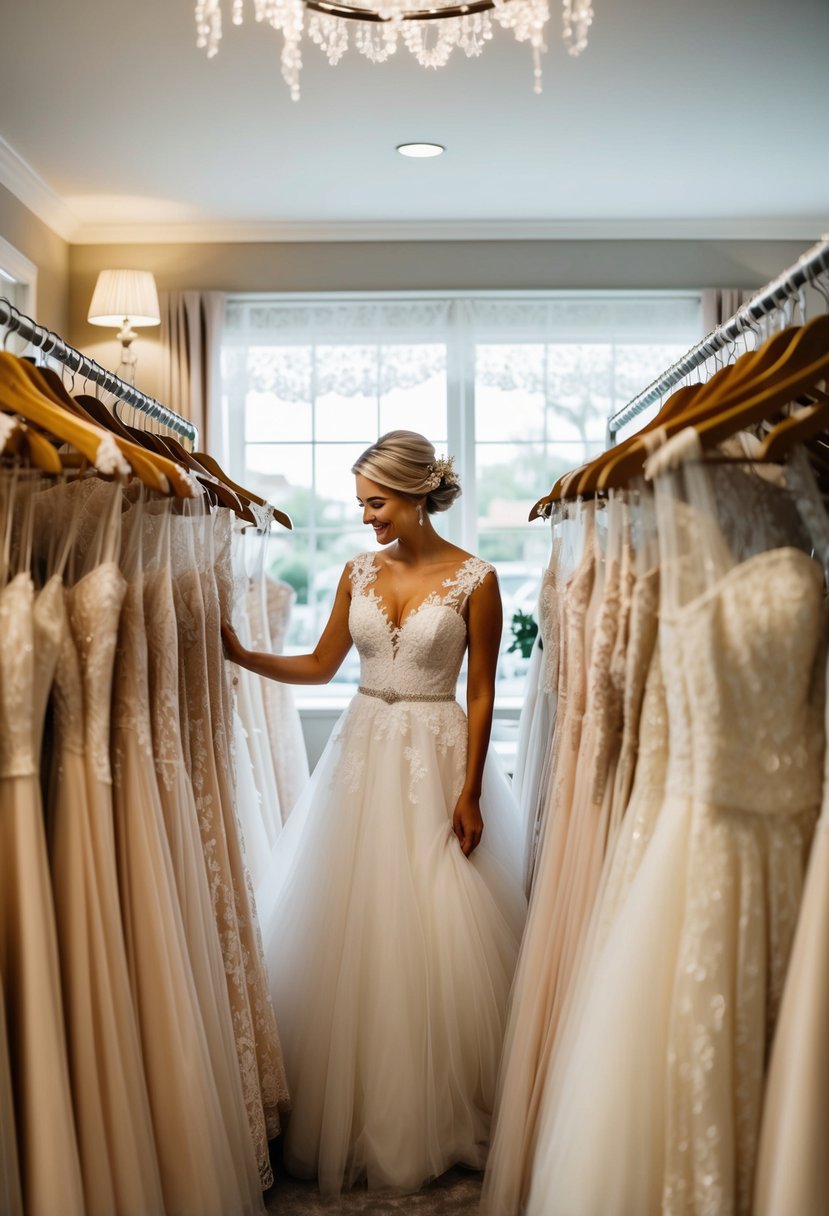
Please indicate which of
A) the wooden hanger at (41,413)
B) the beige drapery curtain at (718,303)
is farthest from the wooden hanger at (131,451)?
the beige drapery curtain at (718,303)

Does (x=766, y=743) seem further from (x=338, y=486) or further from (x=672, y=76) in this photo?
(x=338, y=486)

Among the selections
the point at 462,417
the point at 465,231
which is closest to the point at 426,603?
the point at 462,417

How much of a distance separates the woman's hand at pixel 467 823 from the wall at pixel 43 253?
3.58 metres

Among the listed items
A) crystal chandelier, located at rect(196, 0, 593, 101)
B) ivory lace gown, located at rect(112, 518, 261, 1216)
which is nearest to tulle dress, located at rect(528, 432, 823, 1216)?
ivory lace gown, located at rect(112, 518, 261, 1216)

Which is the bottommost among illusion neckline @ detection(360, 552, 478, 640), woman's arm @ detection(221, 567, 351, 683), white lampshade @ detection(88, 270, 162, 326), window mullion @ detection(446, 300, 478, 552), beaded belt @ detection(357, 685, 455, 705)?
beaded belt @ detection(357, 685, 455, 705)

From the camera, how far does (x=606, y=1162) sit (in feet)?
5.35

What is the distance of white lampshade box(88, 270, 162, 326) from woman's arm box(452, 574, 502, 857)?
3.15 m

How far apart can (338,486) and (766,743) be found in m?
4.57

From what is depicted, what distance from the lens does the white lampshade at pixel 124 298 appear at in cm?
526

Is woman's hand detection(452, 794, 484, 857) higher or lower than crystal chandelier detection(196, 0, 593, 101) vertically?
lower

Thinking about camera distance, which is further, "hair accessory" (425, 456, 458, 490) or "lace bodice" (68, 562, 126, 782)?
"hair accessory" (425, 456, 458, 490)

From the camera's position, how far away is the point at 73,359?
247cm

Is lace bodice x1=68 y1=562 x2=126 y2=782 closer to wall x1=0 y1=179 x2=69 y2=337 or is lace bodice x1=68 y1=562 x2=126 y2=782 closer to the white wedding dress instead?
the white wedding dress

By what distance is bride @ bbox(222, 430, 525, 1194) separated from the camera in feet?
8.00
